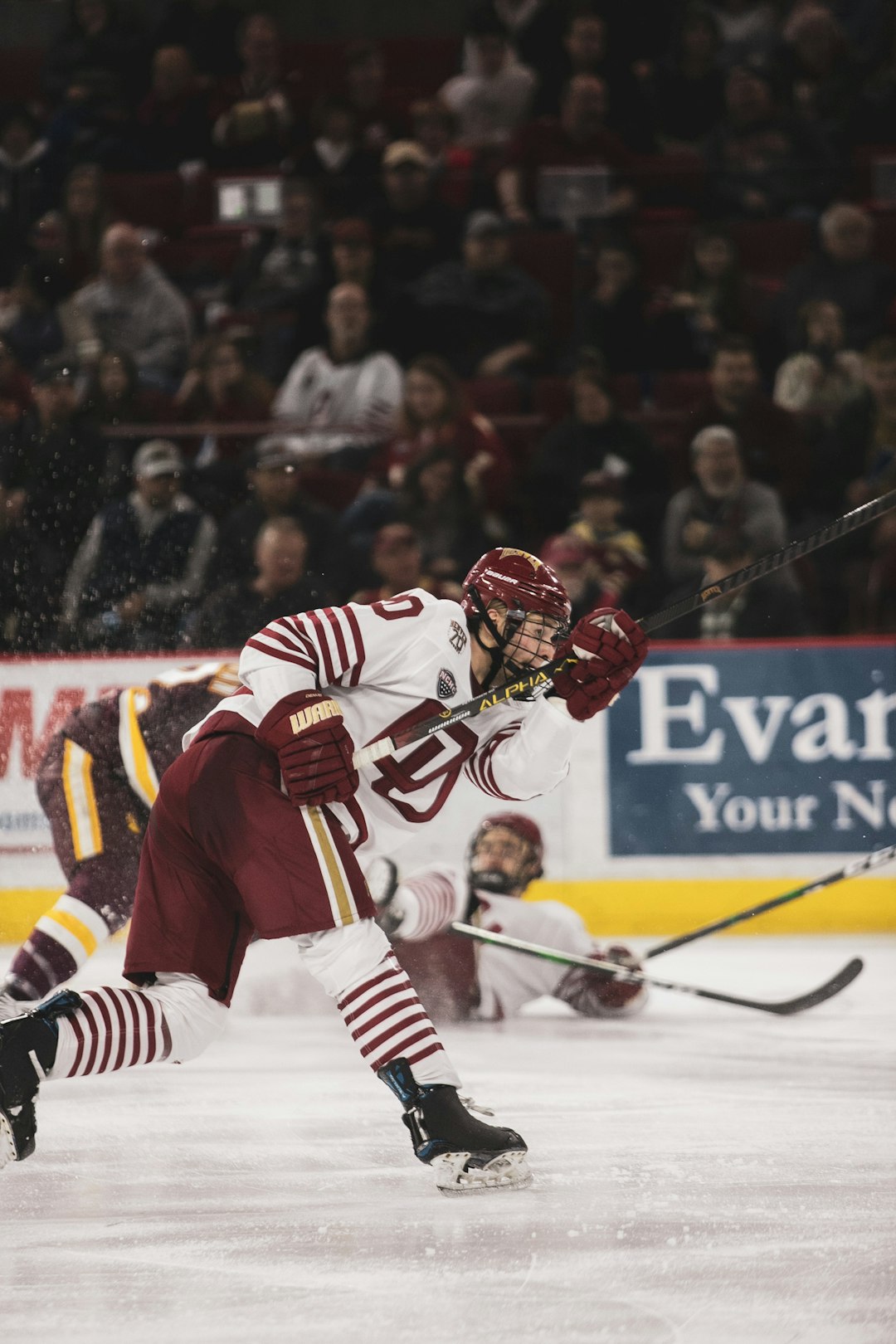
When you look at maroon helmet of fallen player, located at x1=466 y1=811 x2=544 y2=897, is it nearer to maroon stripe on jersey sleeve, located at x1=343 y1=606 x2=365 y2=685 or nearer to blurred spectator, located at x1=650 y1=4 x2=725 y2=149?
maroon stripe on jersey sleeve, located at x1=343 y1=606 x2=365 y2=685

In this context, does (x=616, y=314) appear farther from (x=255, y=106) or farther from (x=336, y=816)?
(x=336, y=816)

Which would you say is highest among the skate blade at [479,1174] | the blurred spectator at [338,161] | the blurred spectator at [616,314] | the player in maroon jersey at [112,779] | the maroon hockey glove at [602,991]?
the blurred spectator at [338,161]

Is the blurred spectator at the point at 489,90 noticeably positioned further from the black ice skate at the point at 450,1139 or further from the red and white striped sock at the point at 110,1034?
the black ice skate at the point at 450,1139

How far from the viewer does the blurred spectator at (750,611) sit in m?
5.23

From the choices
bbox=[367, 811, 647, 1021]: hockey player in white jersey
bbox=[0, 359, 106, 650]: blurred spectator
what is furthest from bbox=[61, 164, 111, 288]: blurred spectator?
bbox=[367, 811, 647, 1021]: hockey player in white jersey

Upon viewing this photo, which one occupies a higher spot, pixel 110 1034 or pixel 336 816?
pixel 336 816

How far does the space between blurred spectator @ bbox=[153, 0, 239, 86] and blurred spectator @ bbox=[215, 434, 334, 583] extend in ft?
9.92

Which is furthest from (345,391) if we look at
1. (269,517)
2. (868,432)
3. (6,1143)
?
(6,1143)

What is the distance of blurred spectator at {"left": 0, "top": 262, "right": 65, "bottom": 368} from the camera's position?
21.2 feet

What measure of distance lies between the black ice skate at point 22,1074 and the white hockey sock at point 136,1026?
3 centimetres

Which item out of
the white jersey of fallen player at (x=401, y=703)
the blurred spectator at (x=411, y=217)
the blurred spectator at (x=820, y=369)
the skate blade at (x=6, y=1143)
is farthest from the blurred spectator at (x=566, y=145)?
the skate blade at (x=6, y=1143)

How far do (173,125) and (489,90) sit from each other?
4.76ft

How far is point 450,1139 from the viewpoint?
248 centimetres

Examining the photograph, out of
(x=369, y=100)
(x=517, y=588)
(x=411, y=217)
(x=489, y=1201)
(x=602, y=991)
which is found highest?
(x=369, y=100)
